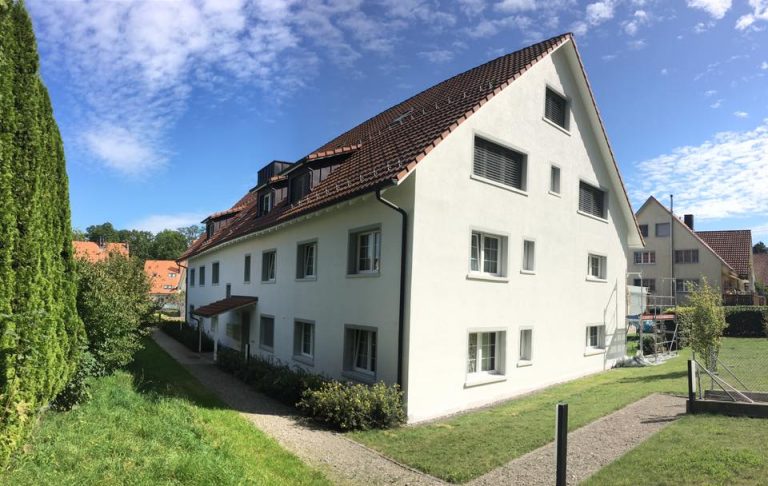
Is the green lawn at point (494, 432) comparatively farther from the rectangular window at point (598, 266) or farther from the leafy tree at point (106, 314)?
the leafy tree at point (106, 314)

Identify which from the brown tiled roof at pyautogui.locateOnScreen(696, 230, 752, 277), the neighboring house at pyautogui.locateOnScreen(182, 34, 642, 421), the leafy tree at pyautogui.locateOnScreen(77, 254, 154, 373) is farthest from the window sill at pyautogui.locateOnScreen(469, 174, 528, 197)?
the brown tiled roof at pyautogui.locateOnScreen(696, 230, 752, 277)

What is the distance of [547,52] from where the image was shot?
1512 cm

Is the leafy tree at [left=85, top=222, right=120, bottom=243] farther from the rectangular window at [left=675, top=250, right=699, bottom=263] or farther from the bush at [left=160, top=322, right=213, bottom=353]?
the rectangular window at [left=675, top=250, right=699, bottom=263]

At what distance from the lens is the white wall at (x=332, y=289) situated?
11469 mm

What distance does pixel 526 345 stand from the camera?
14.7m

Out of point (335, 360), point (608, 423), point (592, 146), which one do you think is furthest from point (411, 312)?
point (592, 146)

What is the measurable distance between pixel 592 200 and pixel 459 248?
363 inches

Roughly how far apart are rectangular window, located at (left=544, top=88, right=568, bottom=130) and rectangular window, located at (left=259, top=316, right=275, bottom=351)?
11978 millimetres

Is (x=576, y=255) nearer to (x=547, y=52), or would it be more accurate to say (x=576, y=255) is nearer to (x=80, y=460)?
(x=547, y=52)

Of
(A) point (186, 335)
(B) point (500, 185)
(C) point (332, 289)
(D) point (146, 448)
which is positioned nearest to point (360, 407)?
(C) point (332, 289)

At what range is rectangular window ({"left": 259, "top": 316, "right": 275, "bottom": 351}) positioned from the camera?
17.8 m

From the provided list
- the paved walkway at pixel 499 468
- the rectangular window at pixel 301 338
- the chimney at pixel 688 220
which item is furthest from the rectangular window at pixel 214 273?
the chimney at pixel 688 220

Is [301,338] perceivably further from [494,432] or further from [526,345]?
[494,432]

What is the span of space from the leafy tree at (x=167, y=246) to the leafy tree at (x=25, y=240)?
98.6 meters
